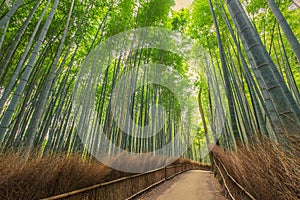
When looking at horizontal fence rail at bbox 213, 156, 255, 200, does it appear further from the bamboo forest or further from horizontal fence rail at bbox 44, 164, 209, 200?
horizontal fence rail at bbox 44, 164, 209, 200

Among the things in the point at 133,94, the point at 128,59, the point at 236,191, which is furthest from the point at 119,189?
the point at 128,59

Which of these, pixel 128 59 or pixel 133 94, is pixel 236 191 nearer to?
pixel 133 94

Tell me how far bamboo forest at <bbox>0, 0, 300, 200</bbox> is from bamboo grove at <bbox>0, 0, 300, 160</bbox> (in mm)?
20

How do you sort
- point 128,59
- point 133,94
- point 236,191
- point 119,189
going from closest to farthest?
point 236,191, point 119,189, point 133,94, point 128,59

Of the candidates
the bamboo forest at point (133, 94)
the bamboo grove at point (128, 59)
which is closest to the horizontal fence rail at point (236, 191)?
the bamboo forest at point (133, 94)

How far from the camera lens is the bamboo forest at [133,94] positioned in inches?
52.4

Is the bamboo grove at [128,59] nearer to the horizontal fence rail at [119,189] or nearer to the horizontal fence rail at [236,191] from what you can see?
the horizontal fence rail at [236,191]

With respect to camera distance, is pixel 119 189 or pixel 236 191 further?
pixel 119 189

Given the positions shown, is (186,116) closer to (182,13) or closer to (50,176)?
(182,13)

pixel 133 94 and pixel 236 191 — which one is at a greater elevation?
pixel 133 94

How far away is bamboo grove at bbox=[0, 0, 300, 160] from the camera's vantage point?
1.55m

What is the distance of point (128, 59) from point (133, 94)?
125 centimetres

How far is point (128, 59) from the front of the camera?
17.7 ft

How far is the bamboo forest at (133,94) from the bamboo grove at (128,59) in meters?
0.02
